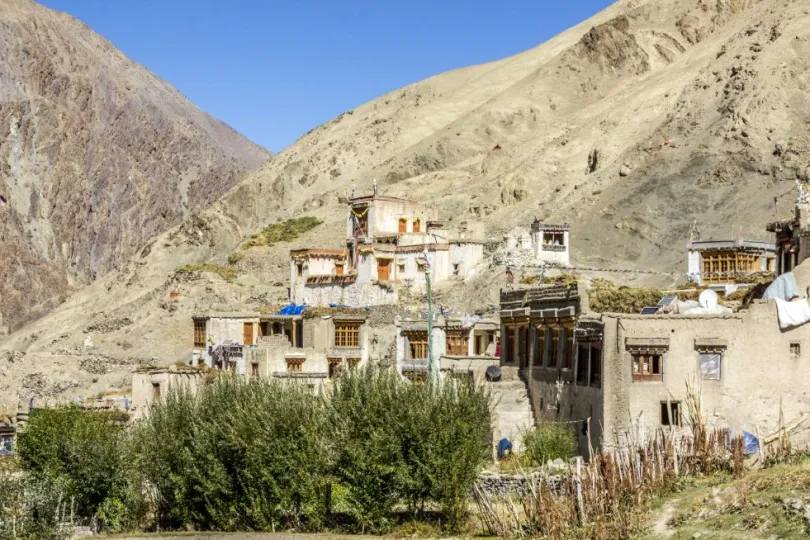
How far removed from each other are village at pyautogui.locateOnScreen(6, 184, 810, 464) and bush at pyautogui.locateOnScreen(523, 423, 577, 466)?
0.54 meters

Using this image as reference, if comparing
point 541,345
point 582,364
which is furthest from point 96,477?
point 582,364

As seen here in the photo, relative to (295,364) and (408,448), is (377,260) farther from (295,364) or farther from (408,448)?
(408,448)

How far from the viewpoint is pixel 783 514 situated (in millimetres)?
24062

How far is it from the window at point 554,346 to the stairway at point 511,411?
5.19 feet

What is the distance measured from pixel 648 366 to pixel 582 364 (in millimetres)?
2911

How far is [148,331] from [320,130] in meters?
96.2

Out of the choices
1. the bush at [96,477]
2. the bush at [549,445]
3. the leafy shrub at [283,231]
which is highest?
the leafy shrub at [283,231]

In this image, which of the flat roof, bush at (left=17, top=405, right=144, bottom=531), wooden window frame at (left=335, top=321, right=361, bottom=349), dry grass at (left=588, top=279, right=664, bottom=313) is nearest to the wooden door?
wooden window frame at (left=335, top=321, right=361, bottom=349)

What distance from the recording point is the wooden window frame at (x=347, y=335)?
57812 millimetres

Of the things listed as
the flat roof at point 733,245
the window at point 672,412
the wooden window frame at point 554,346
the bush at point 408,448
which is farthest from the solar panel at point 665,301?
the flat roof at point 733,245

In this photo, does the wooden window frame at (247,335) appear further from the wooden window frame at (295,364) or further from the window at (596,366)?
the window at (596,366)

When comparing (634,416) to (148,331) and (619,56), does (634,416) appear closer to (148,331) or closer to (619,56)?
(148,331)

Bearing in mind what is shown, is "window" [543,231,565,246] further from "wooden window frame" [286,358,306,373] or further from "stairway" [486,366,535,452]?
"stairway" [486,366,535,452]

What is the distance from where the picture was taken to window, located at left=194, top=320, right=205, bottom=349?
6384cm
